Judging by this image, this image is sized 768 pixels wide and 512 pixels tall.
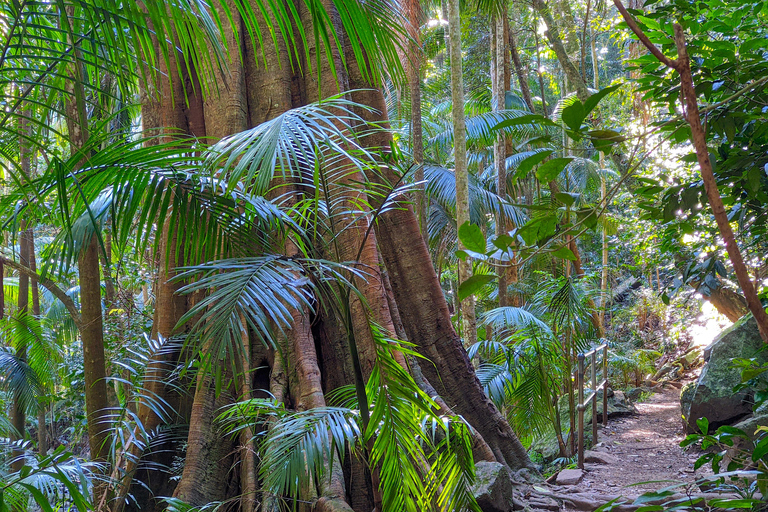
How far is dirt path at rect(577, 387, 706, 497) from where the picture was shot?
165 inches

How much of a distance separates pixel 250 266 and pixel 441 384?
2327mm

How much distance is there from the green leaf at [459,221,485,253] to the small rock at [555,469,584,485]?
3665 mm

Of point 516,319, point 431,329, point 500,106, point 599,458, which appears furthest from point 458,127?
point 599,458

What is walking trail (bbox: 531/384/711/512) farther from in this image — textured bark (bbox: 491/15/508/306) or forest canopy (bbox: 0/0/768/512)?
textured bark (bbox: 491/15/508/306)

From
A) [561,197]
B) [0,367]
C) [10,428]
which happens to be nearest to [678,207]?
[561,197]

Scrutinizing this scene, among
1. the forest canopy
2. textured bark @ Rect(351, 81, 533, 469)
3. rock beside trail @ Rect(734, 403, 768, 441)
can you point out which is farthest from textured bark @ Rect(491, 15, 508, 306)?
rock beside trail @ Rect(734, 403, 768, 441)

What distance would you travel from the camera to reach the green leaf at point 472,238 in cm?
99

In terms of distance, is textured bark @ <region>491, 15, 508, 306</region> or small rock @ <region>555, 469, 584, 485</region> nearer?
small rock @ <region>555, 469, 584, 485</region>

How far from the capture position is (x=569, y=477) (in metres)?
4.17

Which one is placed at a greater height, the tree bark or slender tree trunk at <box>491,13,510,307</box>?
slender tree trunk at <box>491,13,510,307</box>

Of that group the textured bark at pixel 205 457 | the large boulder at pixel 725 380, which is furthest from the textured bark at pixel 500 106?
the textured bark at pixel 205 457

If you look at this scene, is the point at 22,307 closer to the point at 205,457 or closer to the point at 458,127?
the point at 205,457

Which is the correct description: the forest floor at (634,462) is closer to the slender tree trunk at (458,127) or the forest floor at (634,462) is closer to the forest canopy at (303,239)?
the forest canopy at (303,239)

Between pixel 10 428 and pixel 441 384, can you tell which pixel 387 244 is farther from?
pixel 10 428
